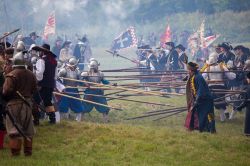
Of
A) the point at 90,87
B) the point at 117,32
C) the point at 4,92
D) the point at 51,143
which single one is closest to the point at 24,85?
the point at 4,92

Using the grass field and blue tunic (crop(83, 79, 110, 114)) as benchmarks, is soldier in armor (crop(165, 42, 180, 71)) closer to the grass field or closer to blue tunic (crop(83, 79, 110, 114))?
blue tunic (crop(83, 79, 110, 114))

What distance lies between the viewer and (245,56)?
18.0 meters

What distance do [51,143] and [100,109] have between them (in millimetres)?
4631

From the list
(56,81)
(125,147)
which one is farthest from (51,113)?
(125,147)

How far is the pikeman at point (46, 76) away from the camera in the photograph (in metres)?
10.9

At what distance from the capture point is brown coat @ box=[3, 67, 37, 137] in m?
8.43

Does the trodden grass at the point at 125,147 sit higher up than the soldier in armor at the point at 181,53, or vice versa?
the soldier in armor at the point at 181,53

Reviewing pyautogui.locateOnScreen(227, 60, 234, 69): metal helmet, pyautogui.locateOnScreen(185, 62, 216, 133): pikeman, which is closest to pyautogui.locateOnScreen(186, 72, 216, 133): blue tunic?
pyautogui.locateOnScreen(185, 62, 216, 133): pikeman

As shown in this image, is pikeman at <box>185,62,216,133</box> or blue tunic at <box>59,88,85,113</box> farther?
blue tunic at <box>59,88,85,113</box>

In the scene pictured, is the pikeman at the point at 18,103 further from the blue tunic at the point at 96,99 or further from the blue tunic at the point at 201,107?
the blue tunic at the point at 96,99

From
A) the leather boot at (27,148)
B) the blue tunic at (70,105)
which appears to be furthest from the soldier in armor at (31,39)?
the leather boot at (27,148)

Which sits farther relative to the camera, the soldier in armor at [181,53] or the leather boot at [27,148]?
the soldier in armor at [181,53]

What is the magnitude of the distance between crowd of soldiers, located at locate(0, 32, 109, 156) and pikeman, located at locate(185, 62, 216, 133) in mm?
2894

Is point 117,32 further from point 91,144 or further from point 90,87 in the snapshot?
point 91,144
